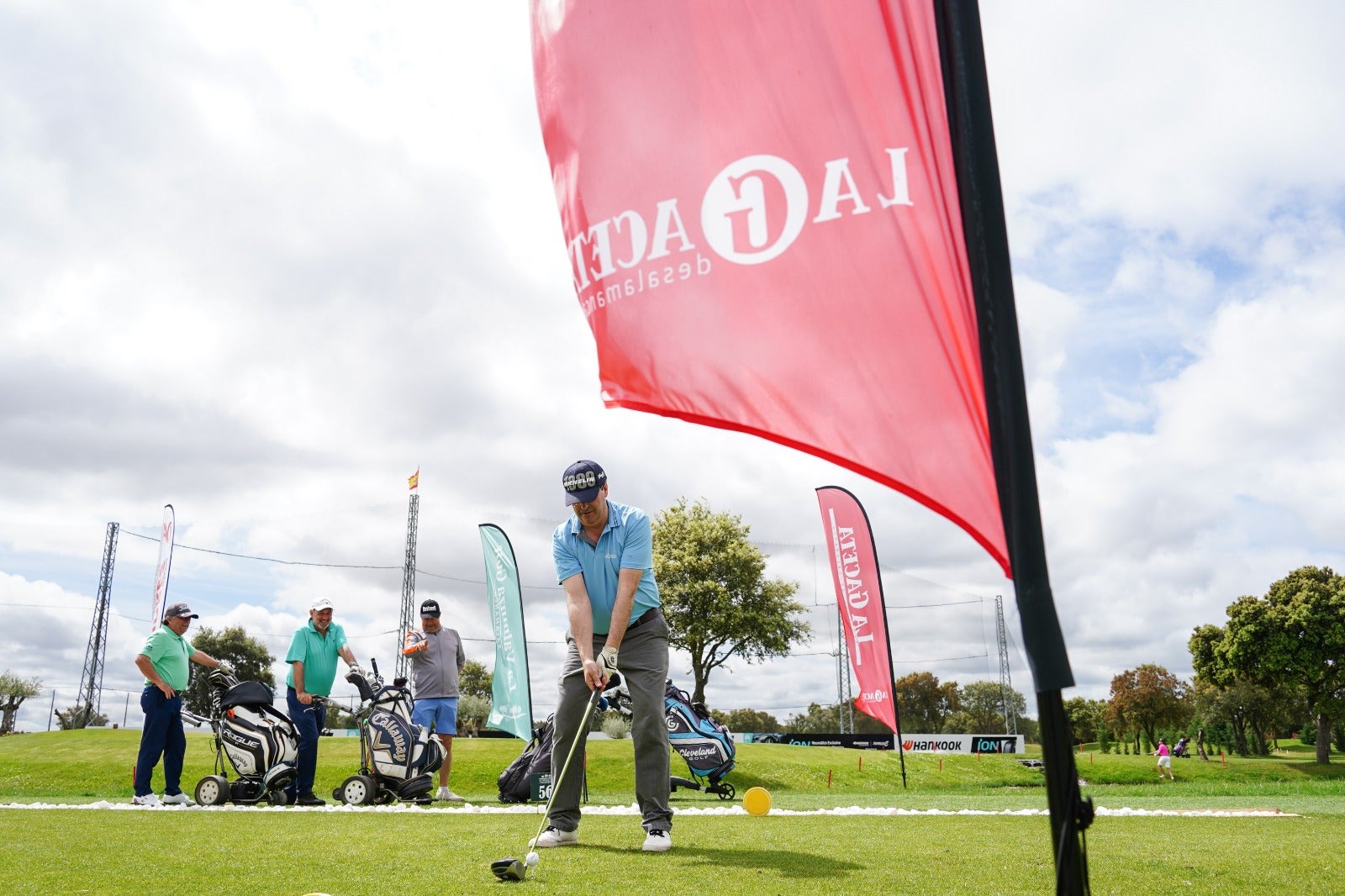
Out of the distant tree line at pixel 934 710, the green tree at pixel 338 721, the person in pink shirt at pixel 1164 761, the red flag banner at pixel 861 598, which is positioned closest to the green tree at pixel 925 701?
the distant tree line at pixel 934 710

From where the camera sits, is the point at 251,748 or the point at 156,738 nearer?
the point at 156,738

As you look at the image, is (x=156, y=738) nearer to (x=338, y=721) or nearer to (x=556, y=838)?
(x=556, y=838)

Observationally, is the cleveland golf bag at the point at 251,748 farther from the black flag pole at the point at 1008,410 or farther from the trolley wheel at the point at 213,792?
the black flag pole at the point at 1008,410

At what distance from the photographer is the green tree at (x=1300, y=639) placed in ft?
135

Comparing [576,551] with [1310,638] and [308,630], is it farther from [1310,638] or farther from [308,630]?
[1310,638]

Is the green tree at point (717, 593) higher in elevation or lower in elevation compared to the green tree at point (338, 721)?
higher

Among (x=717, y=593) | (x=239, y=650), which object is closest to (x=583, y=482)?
(x=717, y=593)

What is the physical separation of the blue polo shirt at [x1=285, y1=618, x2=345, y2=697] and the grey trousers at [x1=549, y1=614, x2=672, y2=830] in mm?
5950

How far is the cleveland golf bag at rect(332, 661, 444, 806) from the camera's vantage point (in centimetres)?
1070

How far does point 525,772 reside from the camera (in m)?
11.6

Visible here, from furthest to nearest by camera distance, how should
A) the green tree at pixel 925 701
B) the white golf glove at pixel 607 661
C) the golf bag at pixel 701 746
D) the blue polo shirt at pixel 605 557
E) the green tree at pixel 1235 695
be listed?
the green tree at pixel 925 701 → the green tree at pixel 1235 695 → the golf bag at pixel 701 746 → the blue polo shirt at pixel 605 557 → the white golf glove at pixel 607 661

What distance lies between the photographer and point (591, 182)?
3293mm

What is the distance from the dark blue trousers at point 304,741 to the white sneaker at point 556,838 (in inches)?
237

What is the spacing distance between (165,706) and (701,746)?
6.66 metres
